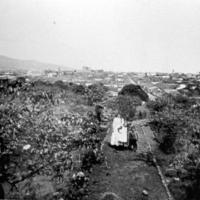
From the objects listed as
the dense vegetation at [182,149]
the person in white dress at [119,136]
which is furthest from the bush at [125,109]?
the person in white dress at [119,136]

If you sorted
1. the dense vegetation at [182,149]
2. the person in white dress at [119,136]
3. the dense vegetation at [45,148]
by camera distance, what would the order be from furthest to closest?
Result: the person in white dress at [119,136] → the dense vegetation at [182,149] → the dense vegetation at [45,148]

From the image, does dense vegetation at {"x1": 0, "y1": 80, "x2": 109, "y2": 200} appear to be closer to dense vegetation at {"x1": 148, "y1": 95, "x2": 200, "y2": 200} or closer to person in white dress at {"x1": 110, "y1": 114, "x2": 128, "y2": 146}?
person in white dress at {"x1": 110, "y1": 114, "x2": 128, "y2": 146}

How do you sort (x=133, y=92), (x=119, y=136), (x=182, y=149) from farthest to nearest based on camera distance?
1. (x=133, y=92)
2. (x=119, y=136)
3. (x=182, y=149)

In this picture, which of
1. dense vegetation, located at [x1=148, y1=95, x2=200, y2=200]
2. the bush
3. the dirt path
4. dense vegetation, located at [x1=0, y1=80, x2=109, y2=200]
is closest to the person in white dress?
the dirt path

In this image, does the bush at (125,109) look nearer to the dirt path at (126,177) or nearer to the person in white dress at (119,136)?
the person in white dress at (119,136)

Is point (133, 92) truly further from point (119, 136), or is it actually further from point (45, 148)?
point (45, 148)

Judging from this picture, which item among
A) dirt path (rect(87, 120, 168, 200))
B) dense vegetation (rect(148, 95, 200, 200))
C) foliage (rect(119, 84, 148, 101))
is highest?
foliage (rect(119, 84, 148, 101))

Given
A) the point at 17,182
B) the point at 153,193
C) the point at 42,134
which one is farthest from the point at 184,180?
the point at 42,134

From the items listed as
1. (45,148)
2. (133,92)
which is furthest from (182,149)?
(133,92)
